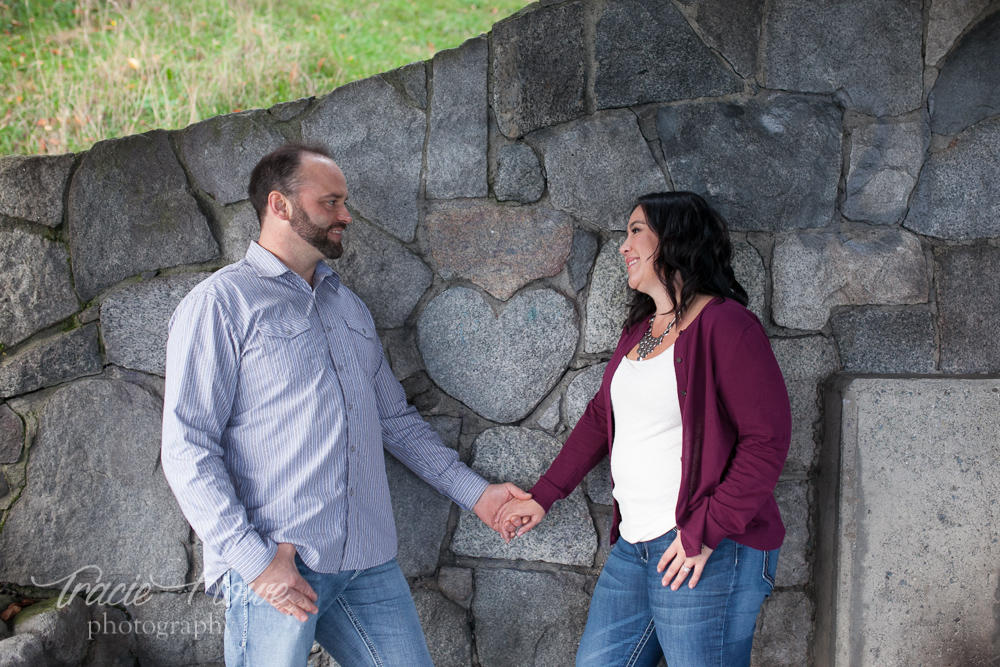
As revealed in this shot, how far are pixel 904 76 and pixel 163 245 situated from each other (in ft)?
8.01

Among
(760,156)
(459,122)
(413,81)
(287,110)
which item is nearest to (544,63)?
(459,122)

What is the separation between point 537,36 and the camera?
86.8 inches

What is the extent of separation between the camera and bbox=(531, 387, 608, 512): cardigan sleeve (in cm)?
212

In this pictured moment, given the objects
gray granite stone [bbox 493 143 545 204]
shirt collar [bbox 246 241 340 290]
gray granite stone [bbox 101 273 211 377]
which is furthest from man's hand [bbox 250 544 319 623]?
gray granite stone [bbox 493 143 545 204]

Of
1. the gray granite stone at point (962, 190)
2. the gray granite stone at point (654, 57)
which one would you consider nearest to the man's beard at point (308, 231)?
the gray granite stone at point (654, 57)

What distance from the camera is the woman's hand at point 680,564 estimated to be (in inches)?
68.2

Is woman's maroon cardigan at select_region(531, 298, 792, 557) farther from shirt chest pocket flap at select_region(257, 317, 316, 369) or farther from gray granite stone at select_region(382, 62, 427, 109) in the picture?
gray granite stone at select_region(382, 62, 427, 109)

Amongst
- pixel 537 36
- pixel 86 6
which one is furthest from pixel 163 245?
pixel 86 6

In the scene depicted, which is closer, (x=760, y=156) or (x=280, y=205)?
(x=280, y=205)

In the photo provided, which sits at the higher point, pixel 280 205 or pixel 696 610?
pixel 280 205

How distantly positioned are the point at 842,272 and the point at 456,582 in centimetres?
165

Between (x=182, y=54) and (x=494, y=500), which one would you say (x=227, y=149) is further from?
(x=182, y=54)

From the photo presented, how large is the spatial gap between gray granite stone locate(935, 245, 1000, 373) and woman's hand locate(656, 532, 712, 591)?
1.13m

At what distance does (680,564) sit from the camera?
1.75 m
